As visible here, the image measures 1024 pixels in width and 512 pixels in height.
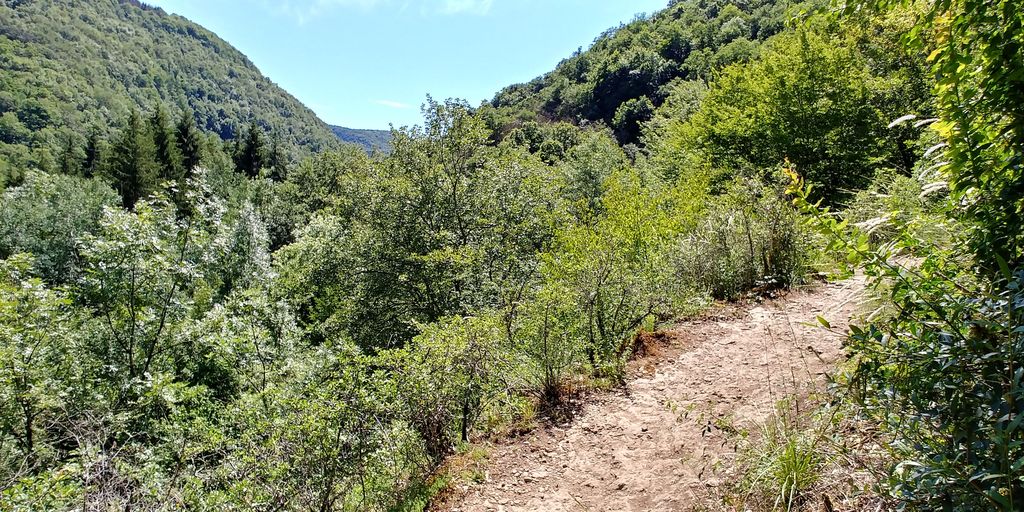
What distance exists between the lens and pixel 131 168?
122ft

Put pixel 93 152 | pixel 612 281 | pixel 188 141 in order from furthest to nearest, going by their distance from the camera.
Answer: pixel 188 141 → pixel 93 152 → pixel 612 281

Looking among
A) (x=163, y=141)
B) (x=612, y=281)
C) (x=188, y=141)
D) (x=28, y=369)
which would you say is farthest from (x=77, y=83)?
(x=612, y=281)

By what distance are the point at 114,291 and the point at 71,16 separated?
247 metres

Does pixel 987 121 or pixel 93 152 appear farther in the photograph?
pixel 93 152

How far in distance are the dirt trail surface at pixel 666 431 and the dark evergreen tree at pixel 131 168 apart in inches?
1735

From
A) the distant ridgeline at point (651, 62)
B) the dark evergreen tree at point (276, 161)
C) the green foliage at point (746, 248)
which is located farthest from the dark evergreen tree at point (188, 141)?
the green foliage at point (746, 248)

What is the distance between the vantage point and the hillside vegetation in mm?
1965

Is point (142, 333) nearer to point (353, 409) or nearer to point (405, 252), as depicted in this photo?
point (405, 252)

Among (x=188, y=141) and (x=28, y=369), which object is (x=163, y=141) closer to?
(x=188, y=141)

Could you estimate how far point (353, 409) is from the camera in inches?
193

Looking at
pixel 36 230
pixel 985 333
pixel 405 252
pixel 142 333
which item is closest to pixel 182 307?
pixel 142 333

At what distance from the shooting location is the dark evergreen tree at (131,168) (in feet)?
121

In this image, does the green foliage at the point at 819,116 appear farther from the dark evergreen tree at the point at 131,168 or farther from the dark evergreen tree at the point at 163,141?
the dark evergreen tree at the point at 163,141

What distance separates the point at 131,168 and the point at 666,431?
46711 millimetres
